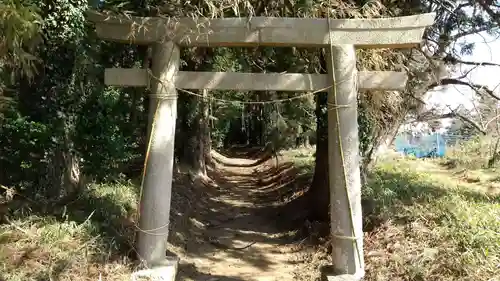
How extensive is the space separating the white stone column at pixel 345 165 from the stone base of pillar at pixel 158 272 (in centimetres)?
173

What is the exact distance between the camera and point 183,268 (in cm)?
639

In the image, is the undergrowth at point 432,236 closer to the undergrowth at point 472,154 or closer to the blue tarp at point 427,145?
the undergrowth at point 472,154

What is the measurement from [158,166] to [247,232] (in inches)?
160

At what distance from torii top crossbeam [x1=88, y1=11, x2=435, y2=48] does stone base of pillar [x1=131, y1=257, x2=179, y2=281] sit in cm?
233

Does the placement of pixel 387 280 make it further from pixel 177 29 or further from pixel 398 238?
pixel 177 29

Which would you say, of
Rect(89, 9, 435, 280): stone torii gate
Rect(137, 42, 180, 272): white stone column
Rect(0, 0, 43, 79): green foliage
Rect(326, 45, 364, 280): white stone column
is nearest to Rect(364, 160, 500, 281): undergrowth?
Rect(326, 45, 364, 280): white stone column

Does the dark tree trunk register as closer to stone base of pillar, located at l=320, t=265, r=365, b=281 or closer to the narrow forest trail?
the narrow forest trail

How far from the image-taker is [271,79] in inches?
192

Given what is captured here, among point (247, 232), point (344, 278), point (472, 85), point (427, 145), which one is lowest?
point (247, 232)

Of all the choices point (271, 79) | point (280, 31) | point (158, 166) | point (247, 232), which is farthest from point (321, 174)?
point (158, 166)

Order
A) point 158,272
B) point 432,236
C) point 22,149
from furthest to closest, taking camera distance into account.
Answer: point 22,149 → point 432,236 → point 158,272

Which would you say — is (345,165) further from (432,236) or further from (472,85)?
(472,85)

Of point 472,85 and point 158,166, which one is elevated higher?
point 472,85

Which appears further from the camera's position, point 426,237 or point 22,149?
point 22,149
